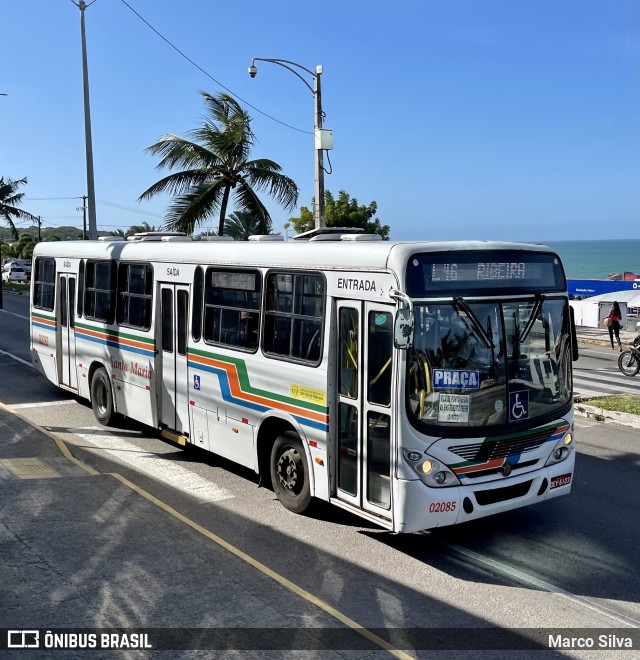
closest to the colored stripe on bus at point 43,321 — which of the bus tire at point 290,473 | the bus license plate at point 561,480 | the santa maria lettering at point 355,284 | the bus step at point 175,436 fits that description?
the bus step at point 175,436

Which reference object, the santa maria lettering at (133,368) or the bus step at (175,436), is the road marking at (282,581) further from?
the santa maria lettering at (133,368)

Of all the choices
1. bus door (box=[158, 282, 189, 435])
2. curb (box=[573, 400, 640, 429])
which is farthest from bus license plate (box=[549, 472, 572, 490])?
curb (box=[573, 400, 640, 429])

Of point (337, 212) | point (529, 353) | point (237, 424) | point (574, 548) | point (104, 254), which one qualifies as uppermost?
point (337, 212)

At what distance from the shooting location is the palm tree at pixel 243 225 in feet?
74.9

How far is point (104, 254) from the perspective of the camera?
12.6m

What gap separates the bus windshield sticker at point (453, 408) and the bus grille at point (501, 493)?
742mm

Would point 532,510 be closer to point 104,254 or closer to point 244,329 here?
point 244,329

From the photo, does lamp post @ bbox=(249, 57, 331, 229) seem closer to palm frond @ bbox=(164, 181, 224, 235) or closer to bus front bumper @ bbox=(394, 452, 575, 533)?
palm frond @ bbox=(164, 181, 224, 235)

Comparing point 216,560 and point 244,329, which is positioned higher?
point 244,329

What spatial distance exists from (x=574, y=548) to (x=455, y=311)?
2.71m

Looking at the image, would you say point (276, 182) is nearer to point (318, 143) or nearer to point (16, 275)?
point (318, 143)

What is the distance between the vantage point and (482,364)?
7062 millimetres

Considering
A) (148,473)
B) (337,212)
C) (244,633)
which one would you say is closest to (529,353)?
(244,633)

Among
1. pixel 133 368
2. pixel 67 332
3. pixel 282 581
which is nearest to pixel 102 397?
pixel 133 368
